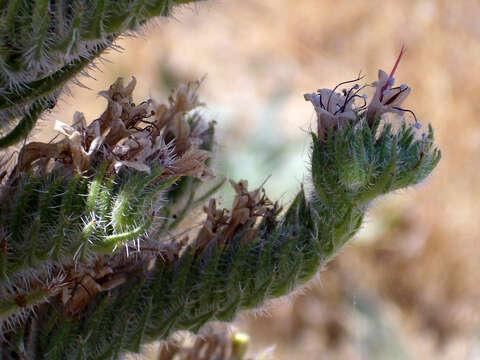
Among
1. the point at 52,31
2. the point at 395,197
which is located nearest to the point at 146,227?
the point at 52,31

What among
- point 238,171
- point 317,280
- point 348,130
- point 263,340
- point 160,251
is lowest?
point 160,251

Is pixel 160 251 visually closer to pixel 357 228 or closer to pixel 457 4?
pixel 357 228

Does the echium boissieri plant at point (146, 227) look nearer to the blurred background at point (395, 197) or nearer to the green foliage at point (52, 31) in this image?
the green foliage at point (52, 31)

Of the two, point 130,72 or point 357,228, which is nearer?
point 357,228

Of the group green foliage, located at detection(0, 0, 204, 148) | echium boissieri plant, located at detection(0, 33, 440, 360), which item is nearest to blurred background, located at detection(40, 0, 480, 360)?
echium boissieri plant, located at detection(0, 33, 440, 360)

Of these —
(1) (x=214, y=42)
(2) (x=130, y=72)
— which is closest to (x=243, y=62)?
(1) (x=214, y=42)

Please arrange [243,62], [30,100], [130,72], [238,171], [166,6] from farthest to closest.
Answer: [243,62]
[130,72]
[238,171]
[30,100]
[166,6]
